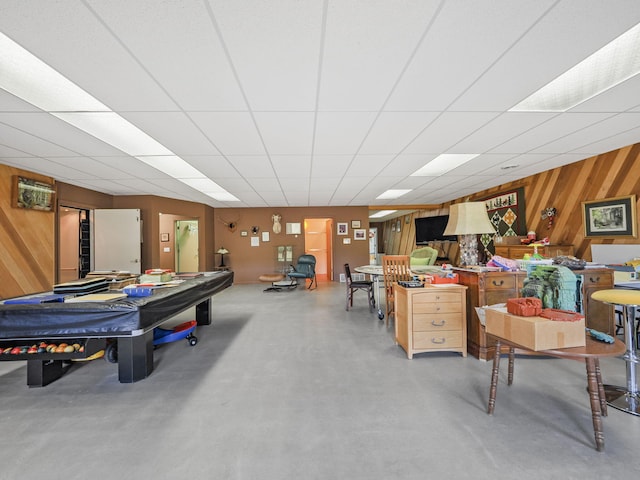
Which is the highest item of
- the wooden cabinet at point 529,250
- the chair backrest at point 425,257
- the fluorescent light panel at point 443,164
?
the fluorescent light panel at point 443,164

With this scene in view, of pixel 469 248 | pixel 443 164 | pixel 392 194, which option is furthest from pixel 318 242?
pixel 469 248

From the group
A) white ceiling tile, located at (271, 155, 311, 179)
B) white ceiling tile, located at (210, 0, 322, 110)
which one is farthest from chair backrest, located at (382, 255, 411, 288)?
white ceiling tile, located at (210, 0, 322, 110)

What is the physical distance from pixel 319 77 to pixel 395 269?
9.53ft

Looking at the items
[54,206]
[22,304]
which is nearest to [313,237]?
[54,206]

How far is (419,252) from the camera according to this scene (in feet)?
25.4

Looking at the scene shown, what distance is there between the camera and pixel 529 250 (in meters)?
4.79

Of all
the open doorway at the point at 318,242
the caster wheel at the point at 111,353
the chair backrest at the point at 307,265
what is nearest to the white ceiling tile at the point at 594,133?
the chair backrest at the point at 307,265

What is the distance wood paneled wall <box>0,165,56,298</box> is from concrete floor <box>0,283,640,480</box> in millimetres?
2368

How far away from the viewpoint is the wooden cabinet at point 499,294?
280 cm

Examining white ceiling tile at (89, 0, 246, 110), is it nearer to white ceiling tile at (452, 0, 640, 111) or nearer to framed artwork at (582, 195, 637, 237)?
white ceiling tile at (452, 0, 640, 111)

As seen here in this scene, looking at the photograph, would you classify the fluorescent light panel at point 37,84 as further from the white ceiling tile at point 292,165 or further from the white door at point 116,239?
the white door at point 116,239

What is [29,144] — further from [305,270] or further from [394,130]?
Answer: [305,270]

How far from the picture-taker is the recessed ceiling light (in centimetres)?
671

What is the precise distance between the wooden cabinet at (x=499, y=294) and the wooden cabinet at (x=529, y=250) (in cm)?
154
